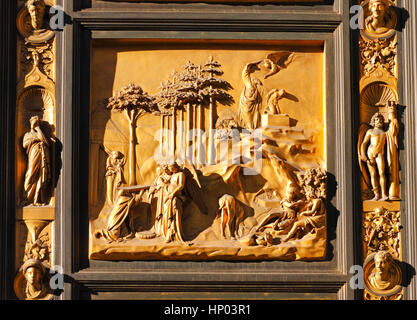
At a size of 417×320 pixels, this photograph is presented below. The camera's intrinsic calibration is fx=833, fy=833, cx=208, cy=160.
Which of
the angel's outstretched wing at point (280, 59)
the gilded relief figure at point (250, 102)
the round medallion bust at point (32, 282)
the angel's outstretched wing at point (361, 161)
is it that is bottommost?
the round medallion bust at point (32, 282)

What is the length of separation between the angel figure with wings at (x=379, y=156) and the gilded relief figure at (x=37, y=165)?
4854 mm

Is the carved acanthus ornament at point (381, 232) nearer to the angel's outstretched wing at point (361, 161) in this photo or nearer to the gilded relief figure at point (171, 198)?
the angel's outstretched wing at point (361, 161)

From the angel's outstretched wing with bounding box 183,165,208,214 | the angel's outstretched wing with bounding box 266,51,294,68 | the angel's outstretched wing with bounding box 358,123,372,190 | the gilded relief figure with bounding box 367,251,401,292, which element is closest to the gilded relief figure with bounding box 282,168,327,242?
the angel's outstretched wing with bounding box 358,123,372,190

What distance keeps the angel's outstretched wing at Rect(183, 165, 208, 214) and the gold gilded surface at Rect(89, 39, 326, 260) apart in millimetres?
17

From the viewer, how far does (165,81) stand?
1319 cm

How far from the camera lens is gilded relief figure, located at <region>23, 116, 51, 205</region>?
12797mm

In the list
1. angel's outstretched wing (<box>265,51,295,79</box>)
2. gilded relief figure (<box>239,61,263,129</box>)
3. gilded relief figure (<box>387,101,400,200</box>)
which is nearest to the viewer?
gilded relief figure (<box>387,101,400,200</box>)

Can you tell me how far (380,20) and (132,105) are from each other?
13.6 ft

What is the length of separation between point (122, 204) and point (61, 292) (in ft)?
5.34

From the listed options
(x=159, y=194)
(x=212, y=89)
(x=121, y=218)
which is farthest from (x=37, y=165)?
(x=212, y=89)

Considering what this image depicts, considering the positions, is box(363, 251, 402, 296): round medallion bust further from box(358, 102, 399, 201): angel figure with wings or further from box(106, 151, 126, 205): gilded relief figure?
box(106, 151, 126, 205): gilded relief figure

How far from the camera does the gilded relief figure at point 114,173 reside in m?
13.0

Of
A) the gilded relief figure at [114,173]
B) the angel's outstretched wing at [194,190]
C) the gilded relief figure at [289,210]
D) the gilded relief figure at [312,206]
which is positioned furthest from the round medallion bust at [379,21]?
the gilded relief figure at [114,173]

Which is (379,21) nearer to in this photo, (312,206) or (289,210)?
(312,206)
